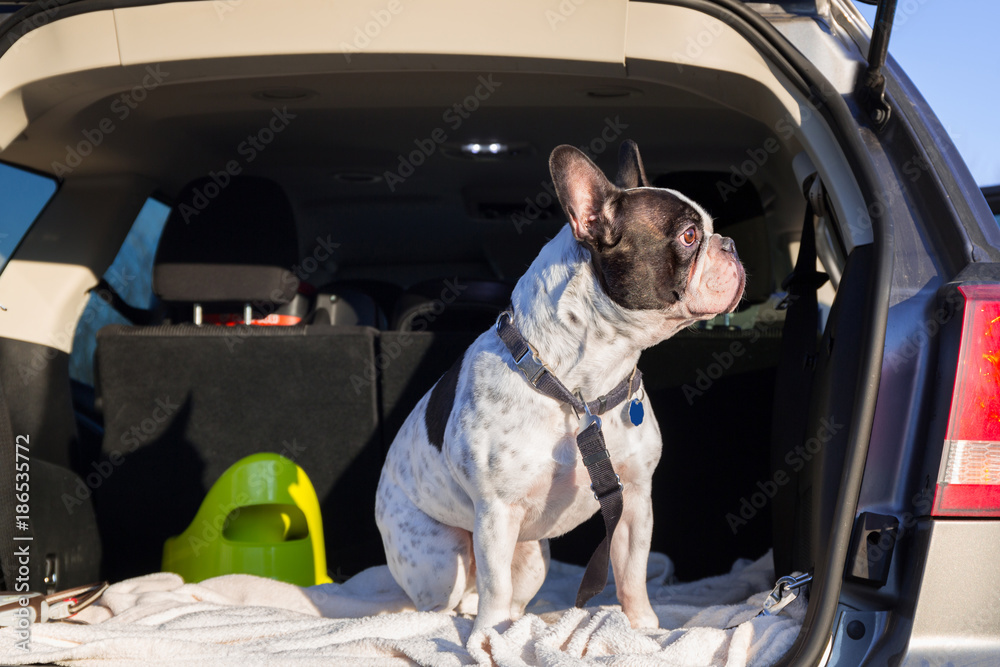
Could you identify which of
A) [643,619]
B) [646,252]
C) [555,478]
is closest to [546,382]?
[555,478]

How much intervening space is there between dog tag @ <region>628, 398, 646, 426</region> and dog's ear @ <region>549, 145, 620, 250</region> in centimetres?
41

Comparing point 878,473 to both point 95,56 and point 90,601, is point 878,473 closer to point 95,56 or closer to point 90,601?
point 95,56

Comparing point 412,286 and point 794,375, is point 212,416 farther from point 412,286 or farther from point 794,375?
point 794,375

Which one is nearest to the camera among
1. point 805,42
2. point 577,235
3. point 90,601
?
point 805,42

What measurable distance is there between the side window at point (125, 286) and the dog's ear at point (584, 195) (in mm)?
1879

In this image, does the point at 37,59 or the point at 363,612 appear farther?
the point at 363,612

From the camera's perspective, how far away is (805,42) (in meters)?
1.74

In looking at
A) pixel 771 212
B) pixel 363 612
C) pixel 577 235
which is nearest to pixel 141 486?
pixel 363 612

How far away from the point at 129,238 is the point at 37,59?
60.7 inches

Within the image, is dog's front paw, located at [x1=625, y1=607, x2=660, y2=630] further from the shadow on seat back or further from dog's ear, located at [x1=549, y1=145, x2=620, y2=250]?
the shadow on seat back

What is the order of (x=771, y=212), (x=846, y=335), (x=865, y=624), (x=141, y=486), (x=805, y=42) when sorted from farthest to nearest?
(x=771, y=212) < (x=141, y=486) < (x=805, y=42) < (x=846, y=335) < (x=865, y=624)

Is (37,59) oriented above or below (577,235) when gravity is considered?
above

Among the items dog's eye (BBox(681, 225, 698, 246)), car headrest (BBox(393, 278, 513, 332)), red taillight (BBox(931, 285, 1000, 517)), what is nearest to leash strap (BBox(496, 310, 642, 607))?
dog's eye (BBox(681, 225, 698, 246))

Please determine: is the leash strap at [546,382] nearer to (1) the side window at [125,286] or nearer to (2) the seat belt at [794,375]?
(2) the seat belt at [794,375]
